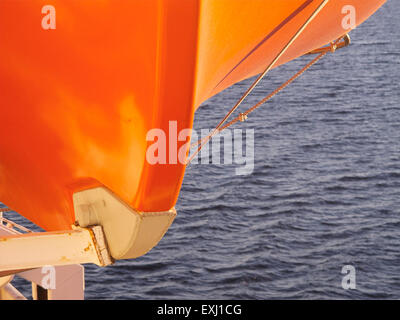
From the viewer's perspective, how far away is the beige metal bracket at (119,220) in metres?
5.53

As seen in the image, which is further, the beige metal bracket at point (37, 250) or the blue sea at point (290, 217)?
the blue sea at point (290, 217)

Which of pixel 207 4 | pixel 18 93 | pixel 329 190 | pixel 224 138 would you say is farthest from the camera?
pixel 224 138

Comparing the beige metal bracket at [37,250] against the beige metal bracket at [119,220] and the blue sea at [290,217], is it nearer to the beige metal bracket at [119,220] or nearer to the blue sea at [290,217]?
the beige metal bracket at [119,220]

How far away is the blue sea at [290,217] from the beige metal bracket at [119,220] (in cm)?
1896

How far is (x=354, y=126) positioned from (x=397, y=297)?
17108 millimetres

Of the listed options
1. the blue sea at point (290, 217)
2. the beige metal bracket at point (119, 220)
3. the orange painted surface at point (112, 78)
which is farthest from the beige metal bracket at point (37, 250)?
the blue sea at point (290, 217)

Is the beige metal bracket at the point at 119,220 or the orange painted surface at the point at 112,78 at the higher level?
the orange painted surface at the point at 112,78

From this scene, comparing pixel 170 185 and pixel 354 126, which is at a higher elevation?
pixel 354 126

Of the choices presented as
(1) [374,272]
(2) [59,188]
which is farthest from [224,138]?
(2) [59,188]

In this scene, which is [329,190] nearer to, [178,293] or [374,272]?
[374,272]

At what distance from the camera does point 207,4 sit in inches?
185

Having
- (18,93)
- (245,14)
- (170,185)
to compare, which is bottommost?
(170,185)

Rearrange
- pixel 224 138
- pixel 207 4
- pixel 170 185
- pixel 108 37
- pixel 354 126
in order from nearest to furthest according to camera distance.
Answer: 1. pixel 207 4
2. pixel 108 37
3. pixel 170 185
4. pixel 224 138
5. pixel 354 126

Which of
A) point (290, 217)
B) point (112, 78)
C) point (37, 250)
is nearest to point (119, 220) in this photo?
point (37, 250)
